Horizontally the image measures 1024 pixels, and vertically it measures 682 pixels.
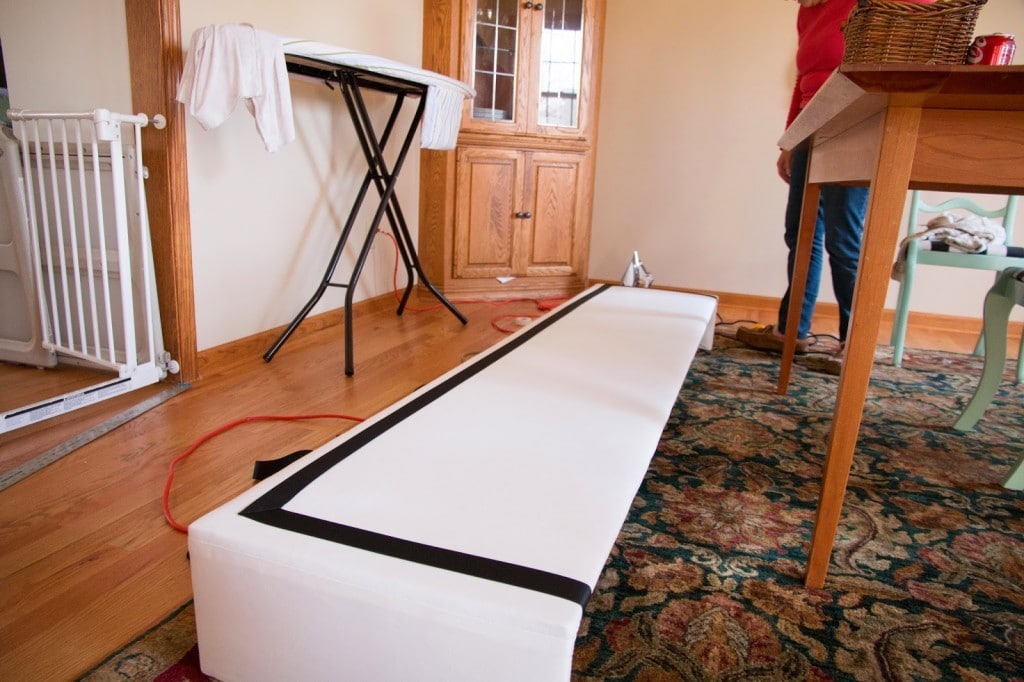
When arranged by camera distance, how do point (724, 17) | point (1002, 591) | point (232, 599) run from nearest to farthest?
point (232, 599), point (1002, 591), point (724, 17)

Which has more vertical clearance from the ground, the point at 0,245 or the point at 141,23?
the point at 141,23

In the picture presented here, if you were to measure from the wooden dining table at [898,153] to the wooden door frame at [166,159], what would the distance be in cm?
158

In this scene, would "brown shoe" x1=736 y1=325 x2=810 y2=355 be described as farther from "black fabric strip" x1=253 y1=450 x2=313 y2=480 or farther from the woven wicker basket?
"black fabric strip" x1=253 y1=450 x2=313 y2=480

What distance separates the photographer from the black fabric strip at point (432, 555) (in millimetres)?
675

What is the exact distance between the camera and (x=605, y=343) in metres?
1.66

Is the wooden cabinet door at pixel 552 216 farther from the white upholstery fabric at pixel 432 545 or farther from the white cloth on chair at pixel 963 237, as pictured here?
the white upholstery fabric at pixel 432 545

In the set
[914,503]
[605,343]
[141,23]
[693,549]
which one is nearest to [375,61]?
[141,23]

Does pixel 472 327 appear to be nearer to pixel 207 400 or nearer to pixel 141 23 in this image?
pixel 207 400

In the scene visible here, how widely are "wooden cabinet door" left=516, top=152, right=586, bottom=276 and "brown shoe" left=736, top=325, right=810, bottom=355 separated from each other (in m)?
1.14

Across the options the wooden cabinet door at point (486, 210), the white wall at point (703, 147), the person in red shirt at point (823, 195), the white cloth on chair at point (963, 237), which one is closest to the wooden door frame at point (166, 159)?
the wooden cabinet door at point (486, 210)

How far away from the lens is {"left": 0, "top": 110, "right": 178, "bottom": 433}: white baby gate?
1707mm

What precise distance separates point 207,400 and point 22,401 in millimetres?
445

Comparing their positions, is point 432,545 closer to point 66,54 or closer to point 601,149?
point 66,54

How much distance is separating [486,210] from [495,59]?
714 millimetres
